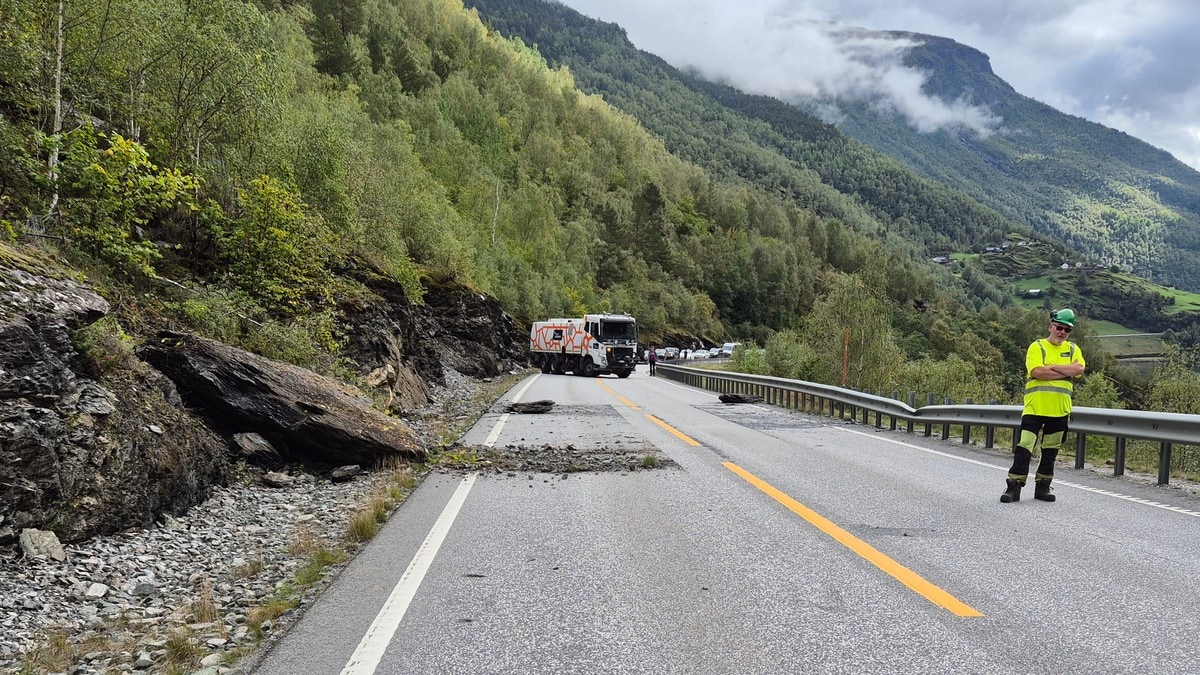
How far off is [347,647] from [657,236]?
96.6 m

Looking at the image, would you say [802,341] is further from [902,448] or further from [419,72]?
[419,72]

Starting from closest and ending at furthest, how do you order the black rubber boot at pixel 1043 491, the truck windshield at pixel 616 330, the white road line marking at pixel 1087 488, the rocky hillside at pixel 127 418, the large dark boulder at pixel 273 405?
the rocky hillside at pixel 127 418, the white road line marking at pixel 1087 488, the black rubber boot at pixel 1043 491, the large dark boulder at pixel 273 405, the truck windshield at pixel 616 330

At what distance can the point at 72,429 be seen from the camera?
17.5 feet

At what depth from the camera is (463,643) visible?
353 centimetres

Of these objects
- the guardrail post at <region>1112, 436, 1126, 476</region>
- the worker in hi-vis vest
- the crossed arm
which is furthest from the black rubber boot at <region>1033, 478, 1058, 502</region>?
the guardrail post at <region>1112, 436, 1126, 476</region>

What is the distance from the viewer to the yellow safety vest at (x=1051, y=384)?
6.98 meters

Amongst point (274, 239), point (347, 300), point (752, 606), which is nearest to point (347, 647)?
point (752, 606)

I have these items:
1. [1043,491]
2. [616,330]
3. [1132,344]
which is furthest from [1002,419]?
[1132,344]

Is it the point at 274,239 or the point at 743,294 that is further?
the point at 743,294

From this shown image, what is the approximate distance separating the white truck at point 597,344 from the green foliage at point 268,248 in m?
22.8

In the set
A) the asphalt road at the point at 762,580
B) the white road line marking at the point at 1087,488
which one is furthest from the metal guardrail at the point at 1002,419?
the white road line marking at the point at 1087,488

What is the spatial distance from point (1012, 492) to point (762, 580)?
403 centimetres

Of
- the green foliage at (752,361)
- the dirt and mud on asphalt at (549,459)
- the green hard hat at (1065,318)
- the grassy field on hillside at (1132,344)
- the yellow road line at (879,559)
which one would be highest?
the grassy field on hillside at (1132,344)

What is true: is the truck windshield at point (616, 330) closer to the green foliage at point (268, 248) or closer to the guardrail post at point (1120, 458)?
the green foliage at point (268, 248)
